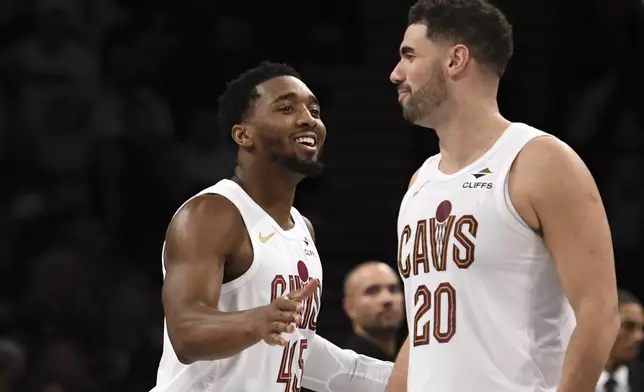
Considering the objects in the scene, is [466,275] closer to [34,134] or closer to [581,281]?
[581,281]

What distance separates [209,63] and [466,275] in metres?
5.82

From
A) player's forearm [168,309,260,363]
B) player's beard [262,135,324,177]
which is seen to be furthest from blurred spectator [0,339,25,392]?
player's forearm [168,309,260,363]

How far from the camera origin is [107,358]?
773 cm

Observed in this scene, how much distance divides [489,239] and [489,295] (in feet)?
0.50

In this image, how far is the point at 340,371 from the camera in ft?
14.5

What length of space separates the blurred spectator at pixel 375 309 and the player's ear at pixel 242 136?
6.92 feet

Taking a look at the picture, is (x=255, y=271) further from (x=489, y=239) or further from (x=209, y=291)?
(x=489, y=239)

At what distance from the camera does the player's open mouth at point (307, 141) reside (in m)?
4.22

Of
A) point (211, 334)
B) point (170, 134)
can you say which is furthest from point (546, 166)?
point (170, 134)

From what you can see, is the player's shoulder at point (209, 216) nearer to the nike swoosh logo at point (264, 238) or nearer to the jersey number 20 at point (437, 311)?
the nike swoosh logo at point (264, 238)

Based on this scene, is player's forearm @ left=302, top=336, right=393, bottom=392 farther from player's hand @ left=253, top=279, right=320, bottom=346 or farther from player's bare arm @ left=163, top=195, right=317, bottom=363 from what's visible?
player's hand @ left=253, top=279, right=320, bottom=346

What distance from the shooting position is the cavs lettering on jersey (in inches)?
127

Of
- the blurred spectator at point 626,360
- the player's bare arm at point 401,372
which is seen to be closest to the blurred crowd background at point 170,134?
the blurred spectator at point 626,360

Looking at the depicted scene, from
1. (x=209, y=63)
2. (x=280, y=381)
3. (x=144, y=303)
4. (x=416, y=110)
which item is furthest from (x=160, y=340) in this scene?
(x=416, y=110)
